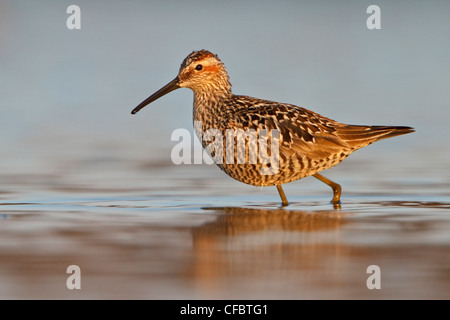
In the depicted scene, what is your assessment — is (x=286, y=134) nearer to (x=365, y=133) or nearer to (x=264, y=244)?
(x=365, y=133)

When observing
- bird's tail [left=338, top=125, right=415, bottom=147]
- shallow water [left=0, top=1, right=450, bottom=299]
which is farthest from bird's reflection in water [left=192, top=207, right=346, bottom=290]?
bird's tail [left=338, top=125, right=415, bottom=147]

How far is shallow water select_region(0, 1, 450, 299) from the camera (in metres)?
6.19

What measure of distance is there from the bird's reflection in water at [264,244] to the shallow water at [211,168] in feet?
0.07

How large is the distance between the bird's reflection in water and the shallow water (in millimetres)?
20

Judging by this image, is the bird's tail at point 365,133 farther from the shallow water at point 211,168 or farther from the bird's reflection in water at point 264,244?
the bird's reflection in water at point 264,244

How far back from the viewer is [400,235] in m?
7.50

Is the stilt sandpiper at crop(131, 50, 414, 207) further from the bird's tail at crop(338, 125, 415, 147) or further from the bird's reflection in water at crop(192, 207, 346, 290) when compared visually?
the bird's reflection in water at crop(192, 207, 346, 290)

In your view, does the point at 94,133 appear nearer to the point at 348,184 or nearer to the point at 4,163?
the point at 4,163

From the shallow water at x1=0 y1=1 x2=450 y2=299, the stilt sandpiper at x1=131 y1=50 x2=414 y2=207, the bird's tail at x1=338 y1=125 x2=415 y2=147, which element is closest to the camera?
the shallow water at x1=0 y1=1 x2=450 y2=299

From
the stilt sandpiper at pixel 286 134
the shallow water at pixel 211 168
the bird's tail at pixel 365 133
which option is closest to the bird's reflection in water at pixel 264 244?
the shallow water at pixel 211 168

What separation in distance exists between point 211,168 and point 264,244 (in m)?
4.93

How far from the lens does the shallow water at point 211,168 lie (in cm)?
619

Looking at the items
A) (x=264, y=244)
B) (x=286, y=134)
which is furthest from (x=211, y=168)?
(x=264, y=244)

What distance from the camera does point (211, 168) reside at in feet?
39.4
